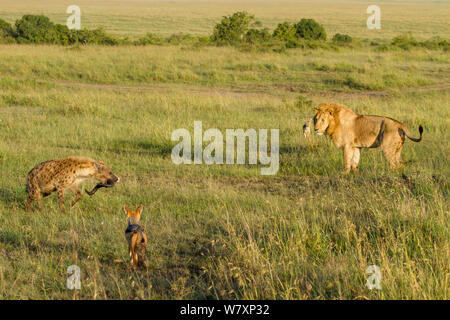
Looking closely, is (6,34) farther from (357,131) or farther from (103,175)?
(103,175)

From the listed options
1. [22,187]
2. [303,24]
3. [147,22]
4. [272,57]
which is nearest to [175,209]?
[22,187]

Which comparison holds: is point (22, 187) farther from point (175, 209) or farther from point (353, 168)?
point (353, 168)

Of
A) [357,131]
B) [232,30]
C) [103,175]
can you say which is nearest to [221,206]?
[103,175]

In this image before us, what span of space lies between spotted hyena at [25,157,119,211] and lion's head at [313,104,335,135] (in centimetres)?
294

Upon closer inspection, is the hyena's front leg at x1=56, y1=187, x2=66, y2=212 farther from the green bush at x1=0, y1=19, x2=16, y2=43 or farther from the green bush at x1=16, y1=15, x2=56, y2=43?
the green bush at x1=0, y1=19, x2=16, y2=43

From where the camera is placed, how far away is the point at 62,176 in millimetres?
6367

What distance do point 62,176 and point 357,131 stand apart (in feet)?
12.8

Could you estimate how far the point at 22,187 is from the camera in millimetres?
7469

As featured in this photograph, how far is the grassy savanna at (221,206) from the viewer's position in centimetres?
446

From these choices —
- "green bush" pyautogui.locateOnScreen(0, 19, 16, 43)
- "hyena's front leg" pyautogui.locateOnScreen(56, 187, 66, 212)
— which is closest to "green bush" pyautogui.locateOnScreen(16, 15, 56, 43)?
"green bush" pyautogui.locateOnScreen(0, 19, 16, 43)

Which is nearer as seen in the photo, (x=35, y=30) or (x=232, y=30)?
(x=35, y=30)

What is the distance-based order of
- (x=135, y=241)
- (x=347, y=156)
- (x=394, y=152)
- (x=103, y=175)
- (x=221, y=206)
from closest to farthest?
(x=135, y=241) → (x=103, y=175) → (x=221, y=206) → (x=394, y=152) → (x=347, y=156)

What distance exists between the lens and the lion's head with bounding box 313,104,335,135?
808 centimetres
